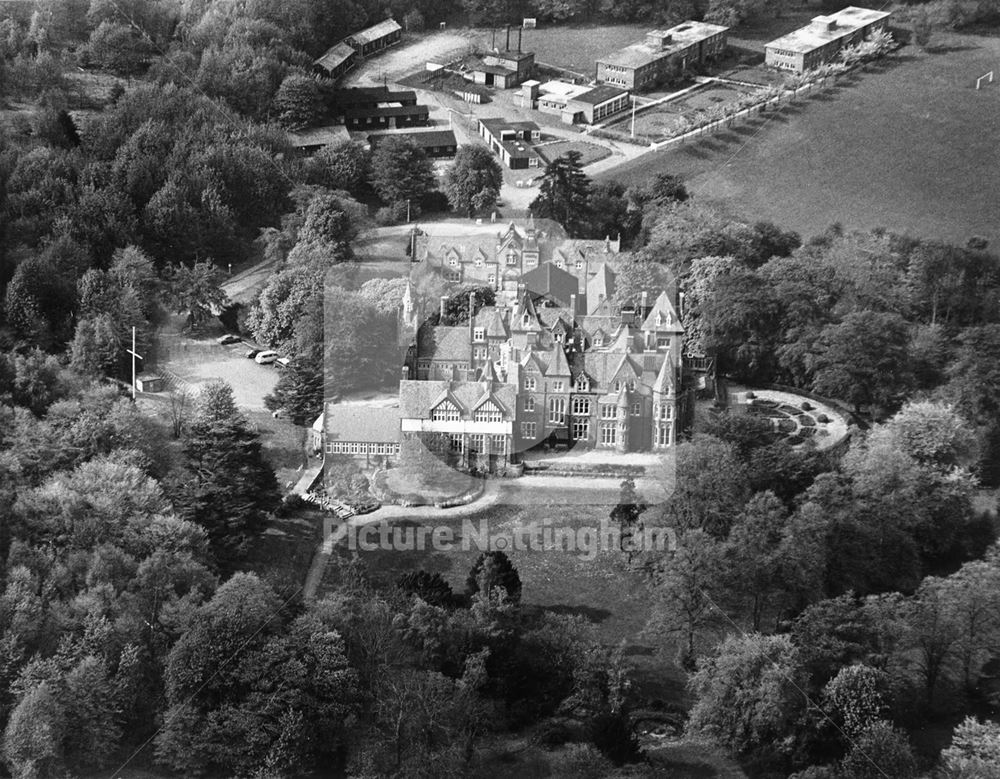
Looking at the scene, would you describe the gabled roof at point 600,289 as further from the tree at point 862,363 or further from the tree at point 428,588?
the tree at point 428,588

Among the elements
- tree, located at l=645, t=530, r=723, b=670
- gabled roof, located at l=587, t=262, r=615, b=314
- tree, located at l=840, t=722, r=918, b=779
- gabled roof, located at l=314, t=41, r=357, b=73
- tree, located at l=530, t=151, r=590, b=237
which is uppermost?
gabled roof, located at l=314, t=41, r=357, b=73

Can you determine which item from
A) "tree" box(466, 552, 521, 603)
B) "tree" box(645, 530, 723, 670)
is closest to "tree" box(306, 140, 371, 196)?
"tree" box(466, 552, 521, 603)

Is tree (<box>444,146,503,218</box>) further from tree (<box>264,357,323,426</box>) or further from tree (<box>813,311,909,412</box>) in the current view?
tree (<box>813,311,909,412</box>)

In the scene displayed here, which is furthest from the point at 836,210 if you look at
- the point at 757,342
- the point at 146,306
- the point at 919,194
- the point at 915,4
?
the point at 146,306

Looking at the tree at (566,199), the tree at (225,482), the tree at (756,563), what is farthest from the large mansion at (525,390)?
the tree at (566,199)

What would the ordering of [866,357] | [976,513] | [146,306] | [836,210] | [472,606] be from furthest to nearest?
[836,210] < [146,306] < [866,357] < [976,513] < [472,606]

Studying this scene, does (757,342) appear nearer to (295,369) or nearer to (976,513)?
(976,513)
